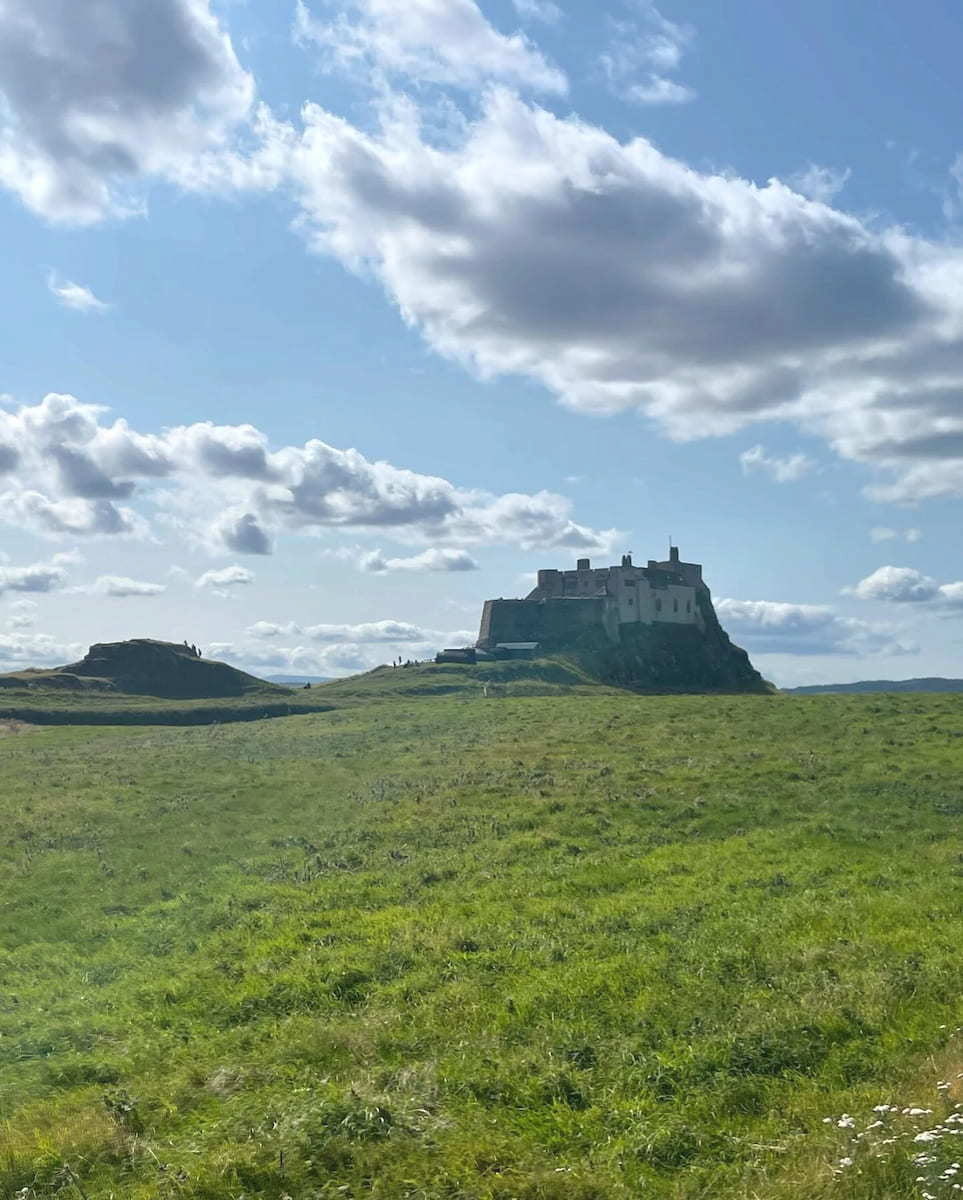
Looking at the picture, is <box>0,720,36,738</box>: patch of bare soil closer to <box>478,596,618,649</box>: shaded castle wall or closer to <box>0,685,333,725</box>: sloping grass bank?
<box>0,685,333,725</box>: sloping grass bank

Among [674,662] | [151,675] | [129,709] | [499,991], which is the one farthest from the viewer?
[674,662]

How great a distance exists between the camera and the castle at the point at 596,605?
503 feet

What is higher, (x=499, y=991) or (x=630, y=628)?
(x=630, y=628)

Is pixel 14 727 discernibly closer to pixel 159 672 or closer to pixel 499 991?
pixel 159 672

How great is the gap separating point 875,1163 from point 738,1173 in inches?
53.0

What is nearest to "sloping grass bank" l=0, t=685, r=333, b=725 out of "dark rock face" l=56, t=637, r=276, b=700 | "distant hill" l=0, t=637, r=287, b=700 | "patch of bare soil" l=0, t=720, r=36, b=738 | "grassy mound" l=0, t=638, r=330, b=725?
"grassy mound" l=0, t=638, r=330, b=725

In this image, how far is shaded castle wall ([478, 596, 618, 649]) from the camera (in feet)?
500

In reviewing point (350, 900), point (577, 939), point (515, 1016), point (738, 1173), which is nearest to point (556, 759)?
point (350, 900)

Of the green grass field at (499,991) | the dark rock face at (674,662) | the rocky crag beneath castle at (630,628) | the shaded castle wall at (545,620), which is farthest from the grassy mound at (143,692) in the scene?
the green grass field at (499,991)

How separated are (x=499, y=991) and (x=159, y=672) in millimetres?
122554

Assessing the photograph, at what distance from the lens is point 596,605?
153500 mm

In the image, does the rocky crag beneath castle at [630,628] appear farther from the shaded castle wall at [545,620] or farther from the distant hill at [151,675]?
the distant hill at [151,675]

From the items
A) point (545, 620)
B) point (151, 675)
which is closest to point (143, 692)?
point (151, 675)

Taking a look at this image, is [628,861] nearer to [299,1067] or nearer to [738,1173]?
[299,1067]
